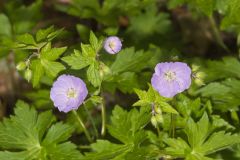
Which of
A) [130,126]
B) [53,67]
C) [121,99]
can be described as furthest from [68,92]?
[121,99]

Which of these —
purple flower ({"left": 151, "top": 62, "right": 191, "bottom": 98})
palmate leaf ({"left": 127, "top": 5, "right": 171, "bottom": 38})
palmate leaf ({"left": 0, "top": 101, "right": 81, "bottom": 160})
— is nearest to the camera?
purple flower ({"left": 151, "top": 62, "right": 191, "bottom": 98})

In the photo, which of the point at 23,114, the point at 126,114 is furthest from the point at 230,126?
the point at 23,114

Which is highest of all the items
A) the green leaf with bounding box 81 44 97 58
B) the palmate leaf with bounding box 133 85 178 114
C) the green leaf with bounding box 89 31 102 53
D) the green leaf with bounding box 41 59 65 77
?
the green leaf with bounding box 89 31 102 53

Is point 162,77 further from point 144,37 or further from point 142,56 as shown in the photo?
point 144,37

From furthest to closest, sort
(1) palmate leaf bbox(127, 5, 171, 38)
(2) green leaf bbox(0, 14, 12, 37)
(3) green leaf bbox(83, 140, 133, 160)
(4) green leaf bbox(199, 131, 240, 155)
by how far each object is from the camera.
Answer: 1. (1) palmate leaf bbox(127, 5, 171, 38)
2. (2) green leaf bbox(0, 14, 12, 37)
3. (3) green leaf bbox(83, 140, 133, 160)
4. (4) green leaf bbox(199, 131, 240, 155)

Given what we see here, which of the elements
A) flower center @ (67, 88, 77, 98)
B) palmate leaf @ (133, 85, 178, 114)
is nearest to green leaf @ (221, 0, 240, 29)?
palmate leaf @ (133, 85, 178, 114)

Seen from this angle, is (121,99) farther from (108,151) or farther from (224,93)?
(108,151)

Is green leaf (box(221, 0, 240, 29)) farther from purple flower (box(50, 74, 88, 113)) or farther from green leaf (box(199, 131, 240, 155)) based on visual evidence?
purple flower (box(50, 74, 88, 113))

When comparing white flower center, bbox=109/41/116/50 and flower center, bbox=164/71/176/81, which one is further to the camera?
white flower center, bbox=109/41/116/50
